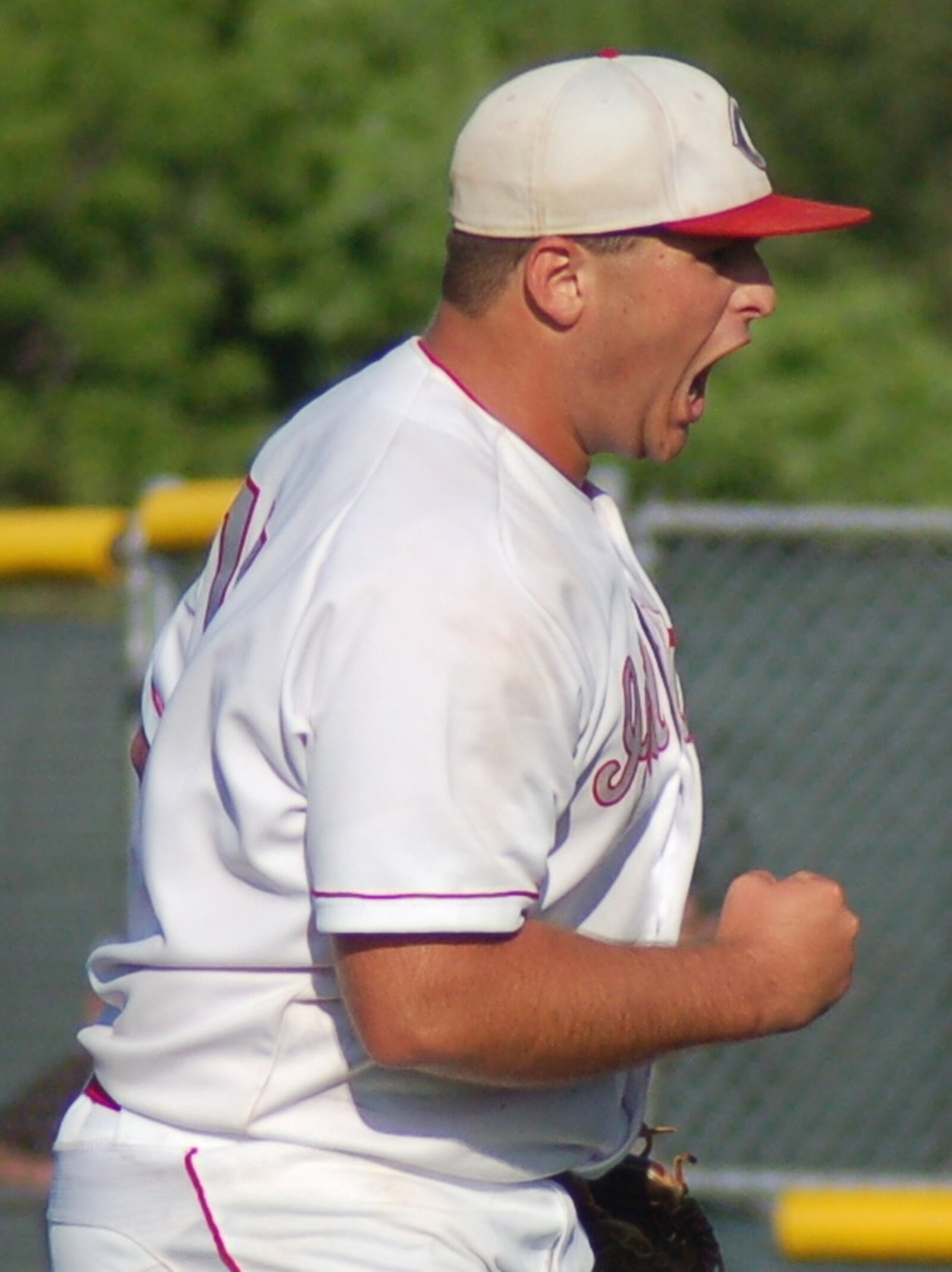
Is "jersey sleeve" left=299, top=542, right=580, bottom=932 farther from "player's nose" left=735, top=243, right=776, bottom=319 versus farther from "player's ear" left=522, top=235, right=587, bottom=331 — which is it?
"player's nose" left=735, top=243, right=776, bottom=319

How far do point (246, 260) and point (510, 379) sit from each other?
9.33m

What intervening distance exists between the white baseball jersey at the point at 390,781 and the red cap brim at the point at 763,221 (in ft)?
0.87

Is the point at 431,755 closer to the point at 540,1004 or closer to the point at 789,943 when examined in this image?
the point at 540,1004

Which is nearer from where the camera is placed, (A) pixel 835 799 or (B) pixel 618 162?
(B) pixel 618 162

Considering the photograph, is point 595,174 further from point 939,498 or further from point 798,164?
point 798,164

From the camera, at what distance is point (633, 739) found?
2.03 meters

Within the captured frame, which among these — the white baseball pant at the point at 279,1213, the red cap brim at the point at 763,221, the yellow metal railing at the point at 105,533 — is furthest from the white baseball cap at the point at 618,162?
the yellow metal railing at the point at 105,533

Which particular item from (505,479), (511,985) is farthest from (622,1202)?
(505,479)

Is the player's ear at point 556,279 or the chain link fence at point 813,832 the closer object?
the player's ear at point 556,279

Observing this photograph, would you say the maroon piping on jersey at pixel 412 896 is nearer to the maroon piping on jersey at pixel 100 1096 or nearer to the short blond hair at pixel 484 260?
the maroon piping on jersey at pixel 100 1096

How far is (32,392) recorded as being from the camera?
1116 centimetres

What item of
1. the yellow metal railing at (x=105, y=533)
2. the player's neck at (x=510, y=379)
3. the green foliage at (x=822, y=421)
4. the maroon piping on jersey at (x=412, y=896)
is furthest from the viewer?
the green foliage at (x=822, y=421)

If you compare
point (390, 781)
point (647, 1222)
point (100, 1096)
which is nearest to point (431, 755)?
point (390, 781)

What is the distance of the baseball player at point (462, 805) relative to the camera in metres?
1.83
